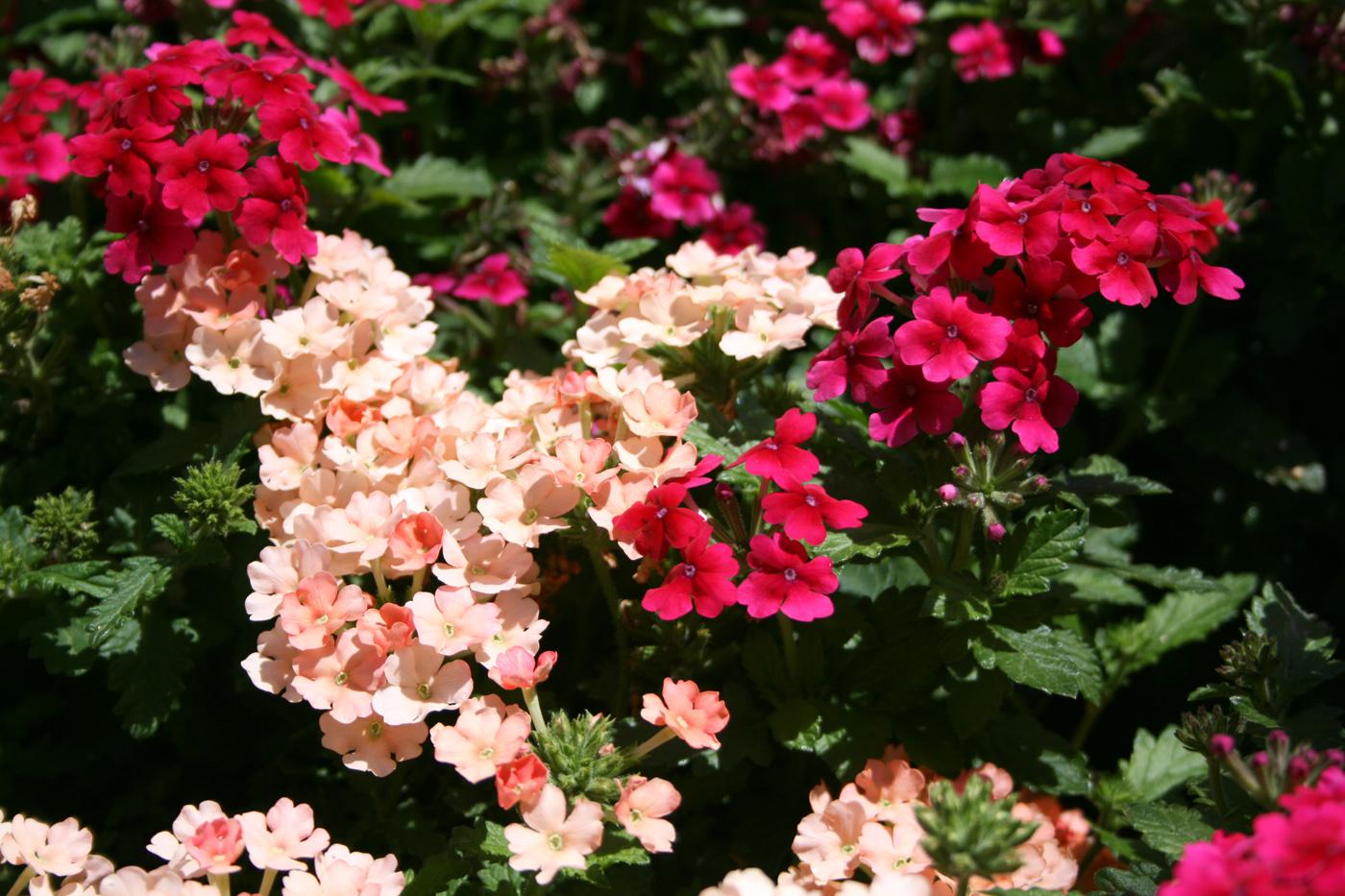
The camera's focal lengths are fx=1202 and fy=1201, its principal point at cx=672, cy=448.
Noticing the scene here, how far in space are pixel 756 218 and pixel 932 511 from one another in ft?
5.89

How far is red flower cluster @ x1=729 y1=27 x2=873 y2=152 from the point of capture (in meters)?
3.35

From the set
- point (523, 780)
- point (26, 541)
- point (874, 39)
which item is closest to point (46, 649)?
point (26, 541)

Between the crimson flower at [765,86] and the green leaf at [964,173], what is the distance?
457mm

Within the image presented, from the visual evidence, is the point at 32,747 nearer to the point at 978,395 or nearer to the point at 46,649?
the point at 46,649

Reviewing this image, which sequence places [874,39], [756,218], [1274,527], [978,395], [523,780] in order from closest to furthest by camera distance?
[523,780], [978,395], [1274,527], [874,39], [756,218]

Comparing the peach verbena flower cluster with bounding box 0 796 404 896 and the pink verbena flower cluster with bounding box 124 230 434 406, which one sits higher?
the pink verbena flower cluster with bounding box 124 230 434 406

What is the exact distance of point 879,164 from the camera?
3.38m

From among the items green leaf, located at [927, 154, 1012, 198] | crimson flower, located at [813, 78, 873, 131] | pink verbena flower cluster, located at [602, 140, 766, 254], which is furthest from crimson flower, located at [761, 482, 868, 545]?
crimson flower, located at [813, 78, 873, 131]

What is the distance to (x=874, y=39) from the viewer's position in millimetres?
3486

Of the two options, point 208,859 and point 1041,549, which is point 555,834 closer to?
point 208,859

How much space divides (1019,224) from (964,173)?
57.4 inches

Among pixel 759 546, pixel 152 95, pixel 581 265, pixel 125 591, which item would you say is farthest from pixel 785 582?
pixel 152 95

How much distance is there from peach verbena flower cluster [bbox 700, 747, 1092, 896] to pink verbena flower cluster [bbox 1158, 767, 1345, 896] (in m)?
0.37

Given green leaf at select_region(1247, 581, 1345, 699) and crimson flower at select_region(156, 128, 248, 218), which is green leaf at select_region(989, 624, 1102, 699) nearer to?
green leaf at select_region(1247, 581, 1345, 699)
